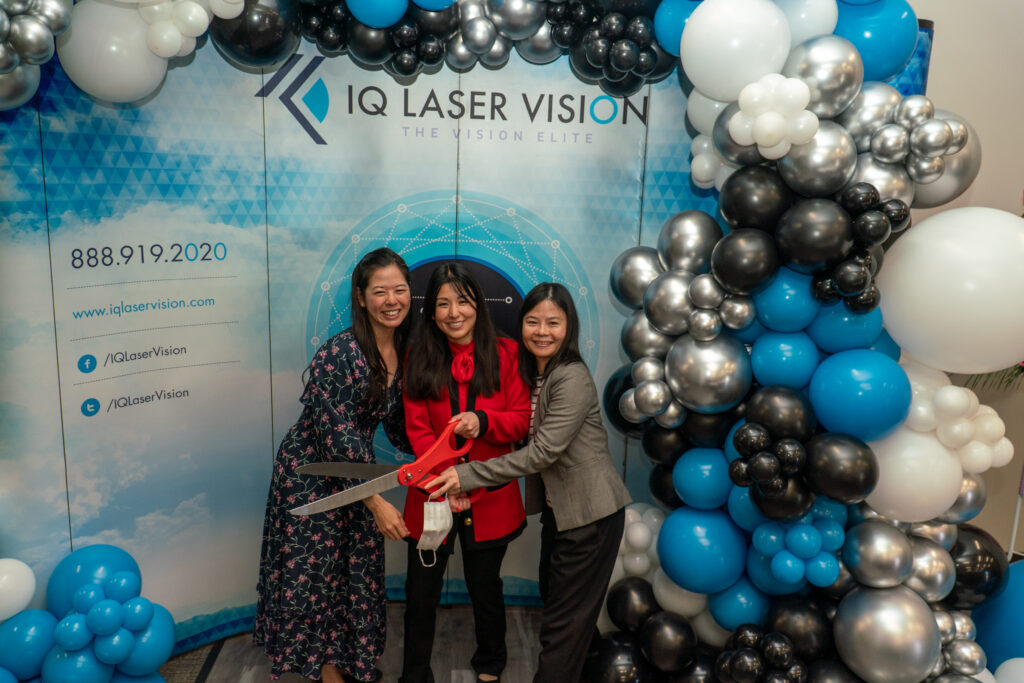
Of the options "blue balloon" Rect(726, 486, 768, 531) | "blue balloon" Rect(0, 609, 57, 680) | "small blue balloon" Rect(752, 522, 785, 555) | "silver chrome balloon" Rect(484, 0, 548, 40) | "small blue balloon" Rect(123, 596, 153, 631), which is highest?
"silver chrome balloon" Rect(484, 0, 548, 40)

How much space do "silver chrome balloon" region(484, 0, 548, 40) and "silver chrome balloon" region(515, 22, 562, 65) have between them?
57 mm

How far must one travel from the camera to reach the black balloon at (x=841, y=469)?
7.23ft

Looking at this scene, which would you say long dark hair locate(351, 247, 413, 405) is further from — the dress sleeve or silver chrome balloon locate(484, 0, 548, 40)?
silver chrome balloon locate(484, 0, 548, 40)

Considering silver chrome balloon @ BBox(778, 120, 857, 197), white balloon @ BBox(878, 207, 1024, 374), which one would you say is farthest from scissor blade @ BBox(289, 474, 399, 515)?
white balloon @ BBox(878, 207, 1024, 374)

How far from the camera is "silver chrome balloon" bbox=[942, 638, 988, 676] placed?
8.06 feet

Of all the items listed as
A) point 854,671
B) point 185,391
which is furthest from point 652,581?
point 185,391

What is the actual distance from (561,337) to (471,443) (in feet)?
1.52

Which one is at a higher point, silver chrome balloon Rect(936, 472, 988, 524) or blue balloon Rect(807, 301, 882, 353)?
blue balloon Rect(807, 301, 882, 353)

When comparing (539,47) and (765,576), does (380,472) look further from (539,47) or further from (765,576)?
(539,47)

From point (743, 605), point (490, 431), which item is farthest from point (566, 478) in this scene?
point (743, 605)

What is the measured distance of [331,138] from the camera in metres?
3.04

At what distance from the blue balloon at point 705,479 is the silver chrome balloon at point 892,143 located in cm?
105

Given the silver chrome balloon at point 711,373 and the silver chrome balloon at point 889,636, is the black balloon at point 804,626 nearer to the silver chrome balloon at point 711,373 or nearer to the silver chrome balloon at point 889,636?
the silver chrome balloon at point 889,636

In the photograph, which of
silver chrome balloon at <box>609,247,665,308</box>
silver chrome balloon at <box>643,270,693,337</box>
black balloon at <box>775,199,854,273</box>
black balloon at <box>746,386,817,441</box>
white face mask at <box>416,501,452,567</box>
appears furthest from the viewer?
silver chrome balloon at <box>609,247,665,308</box>
